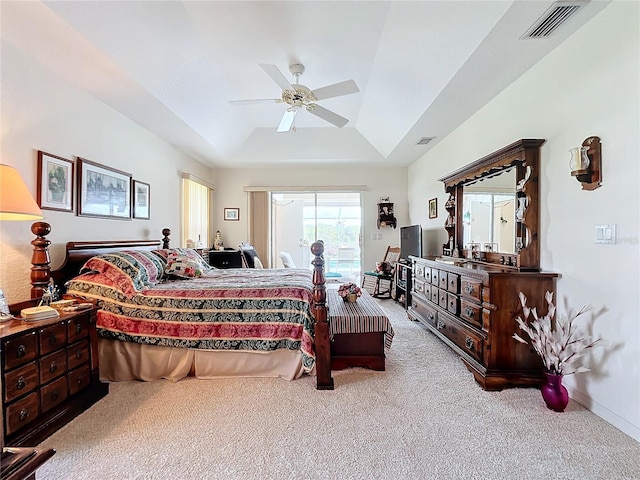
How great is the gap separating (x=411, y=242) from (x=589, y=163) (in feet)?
9.80

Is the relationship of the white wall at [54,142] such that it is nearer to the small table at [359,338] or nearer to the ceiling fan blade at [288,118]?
the ceiling fan blade at [288,118]

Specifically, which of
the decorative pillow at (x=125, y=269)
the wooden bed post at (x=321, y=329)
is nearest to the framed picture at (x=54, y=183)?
the decorative pillow at (x=125, y=269)

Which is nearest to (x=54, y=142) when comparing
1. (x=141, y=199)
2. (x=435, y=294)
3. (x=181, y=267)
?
(x=141, y=199)

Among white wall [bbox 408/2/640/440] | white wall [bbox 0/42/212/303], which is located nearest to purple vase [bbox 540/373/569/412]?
white wall [bbox 408/2/640/440]

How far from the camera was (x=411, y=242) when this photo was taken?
5020mm

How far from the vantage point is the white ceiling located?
2225mm

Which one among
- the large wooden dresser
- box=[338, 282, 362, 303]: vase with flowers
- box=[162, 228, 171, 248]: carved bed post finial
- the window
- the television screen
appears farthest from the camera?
the window

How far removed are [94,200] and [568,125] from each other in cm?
399

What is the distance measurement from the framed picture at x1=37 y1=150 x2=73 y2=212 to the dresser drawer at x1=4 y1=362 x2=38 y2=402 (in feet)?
Result: 4.44

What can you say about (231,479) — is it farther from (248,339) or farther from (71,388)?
(71,388)

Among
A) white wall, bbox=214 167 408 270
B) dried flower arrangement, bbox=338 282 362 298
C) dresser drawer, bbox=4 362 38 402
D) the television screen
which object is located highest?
white wall, bbox=214 167 408 270

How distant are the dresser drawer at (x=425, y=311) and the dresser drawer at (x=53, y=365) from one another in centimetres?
308

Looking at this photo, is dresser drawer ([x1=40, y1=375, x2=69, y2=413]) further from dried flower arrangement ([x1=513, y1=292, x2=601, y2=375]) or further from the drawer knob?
dried flower arrangement ([x1=513, y1=292, x2=601, y2=375])

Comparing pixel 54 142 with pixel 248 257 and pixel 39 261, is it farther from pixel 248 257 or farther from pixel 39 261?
pixel 248 257
